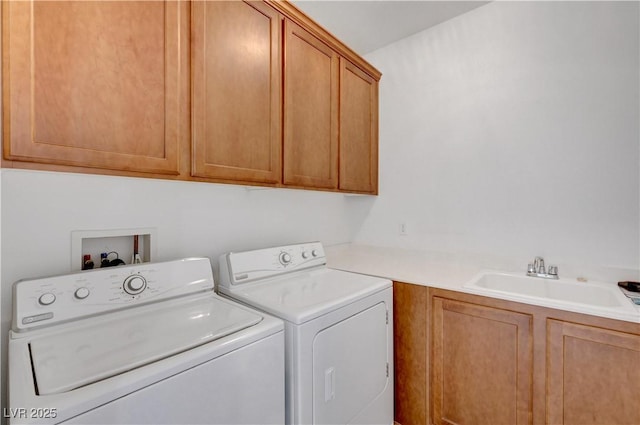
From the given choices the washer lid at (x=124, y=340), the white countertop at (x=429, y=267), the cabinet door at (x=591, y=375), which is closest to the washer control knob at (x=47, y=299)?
the washer lid at (x=124, y=340)

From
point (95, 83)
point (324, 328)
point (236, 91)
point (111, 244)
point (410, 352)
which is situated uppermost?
point (236, 91)

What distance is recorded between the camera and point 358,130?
2344 millimetres

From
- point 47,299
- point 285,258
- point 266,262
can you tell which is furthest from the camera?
point 285,258

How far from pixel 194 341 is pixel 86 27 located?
113cm

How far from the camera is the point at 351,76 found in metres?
2.24

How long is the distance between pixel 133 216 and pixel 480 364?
190 cm

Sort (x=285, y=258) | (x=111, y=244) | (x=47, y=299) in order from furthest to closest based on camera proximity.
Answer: (x=285, y=258)
(x=111, y=244)
(x=47, y=299)

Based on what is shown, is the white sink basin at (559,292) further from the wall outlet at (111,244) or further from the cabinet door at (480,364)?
the wall outlet at (111,244)

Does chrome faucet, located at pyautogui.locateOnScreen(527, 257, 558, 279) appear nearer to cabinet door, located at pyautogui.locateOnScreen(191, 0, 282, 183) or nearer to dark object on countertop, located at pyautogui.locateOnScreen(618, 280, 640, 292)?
dark object on countertop, located at pyautogui.locateOnScreen(618, 280, 640, 292)

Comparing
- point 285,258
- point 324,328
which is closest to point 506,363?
point 324,328

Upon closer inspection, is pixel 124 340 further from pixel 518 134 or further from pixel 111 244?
pixel 518 134

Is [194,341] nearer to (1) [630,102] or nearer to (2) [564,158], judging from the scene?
(2) [564,158]

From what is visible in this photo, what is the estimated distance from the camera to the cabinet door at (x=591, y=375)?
1.21m

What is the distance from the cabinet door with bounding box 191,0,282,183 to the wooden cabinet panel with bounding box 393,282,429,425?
1036 mm
